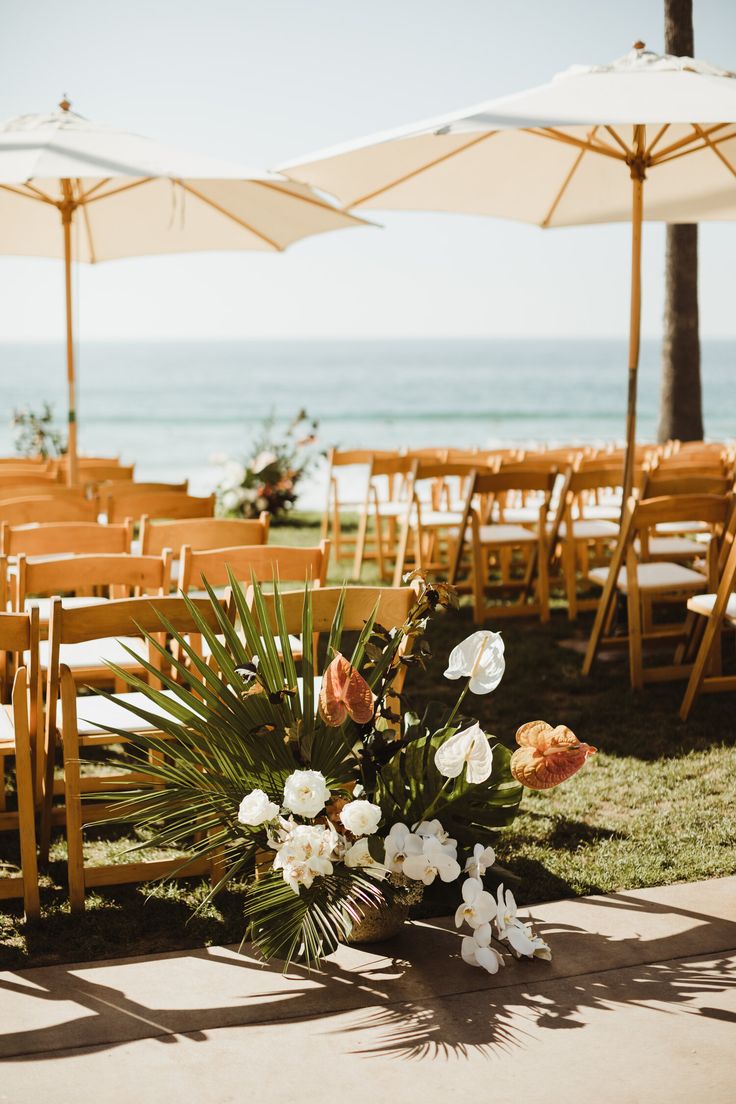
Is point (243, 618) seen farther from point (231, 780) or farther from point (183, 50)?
point (183, 50)

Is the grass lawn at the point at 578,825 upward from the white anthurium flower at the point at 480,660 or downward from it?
downward

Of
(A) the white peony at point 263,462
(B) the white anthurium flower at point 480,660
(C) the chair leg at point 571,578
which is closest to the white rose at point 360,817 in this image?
Answer: (B) the white anthurium flower at point 480,660

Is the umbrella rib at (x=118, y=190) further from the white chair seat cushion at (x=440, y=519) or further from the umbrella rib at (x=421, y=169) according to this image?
the white chair seat cushion at (x=440, y=519)

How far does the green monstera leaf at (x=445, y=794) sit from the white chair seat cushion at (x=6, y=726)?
1.20 metres

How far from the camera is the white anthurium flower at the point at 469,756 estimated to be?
10.3 ft

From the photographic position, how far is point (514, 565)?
10.1 metres

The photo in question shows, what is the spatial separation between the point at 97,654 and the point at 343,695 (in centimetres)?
180

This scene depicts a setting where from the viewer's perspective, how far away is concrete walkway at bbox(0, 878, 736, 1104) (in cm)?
270

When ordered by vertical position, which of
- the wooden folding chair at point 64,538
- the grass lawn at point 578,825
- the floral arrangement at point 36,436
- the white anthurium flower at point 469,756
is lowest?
the grass lawn at point 578,825

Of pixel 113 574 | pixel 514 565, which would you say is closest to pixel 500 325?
pixel 514 565

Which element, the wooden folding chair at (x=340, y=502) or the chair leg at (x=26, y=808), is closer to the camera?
the chair leg at (x=26, y=808)

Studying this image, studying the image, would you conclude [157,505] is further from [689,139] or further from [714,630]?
[689,139]

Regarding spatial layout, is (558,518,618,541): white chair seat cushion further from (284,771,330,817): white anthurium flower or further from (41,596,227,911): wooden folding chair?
(284,771,330,817): white anthurium flower

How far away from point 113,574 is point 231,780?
1446 mm
